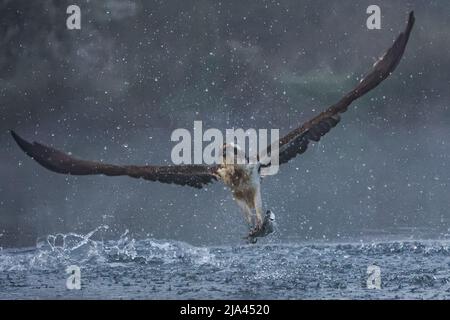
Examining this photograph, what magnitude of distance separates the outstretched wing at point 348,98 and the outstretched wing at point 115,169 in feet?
5.84

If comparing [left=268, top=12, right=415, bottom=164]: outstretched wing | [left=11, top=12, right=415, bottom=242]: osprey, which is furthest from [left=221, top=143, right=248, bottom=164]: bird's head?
[left=268, top=12, right=415, bottom=164]: outstretched wing

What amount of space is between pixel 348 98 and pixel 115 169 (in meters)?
4.14

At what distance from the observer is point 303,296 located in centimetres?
1483

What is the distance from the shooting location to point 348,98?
1030 centimetres

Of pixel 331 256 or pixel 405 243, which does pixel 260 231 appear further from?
pixel 405 243

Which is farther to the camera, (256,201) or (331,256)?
(331,256)

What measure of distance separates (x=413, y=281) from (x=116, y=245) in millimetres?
11230

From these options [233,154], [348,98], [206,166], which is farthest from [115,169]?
[348,98]

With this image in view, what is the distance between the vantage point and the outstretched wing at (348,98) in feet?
33.1

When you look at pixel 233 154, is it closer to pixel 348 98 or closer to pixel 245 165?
pixel 245 165

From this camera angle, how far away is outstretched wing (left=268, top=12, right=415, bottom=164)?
1009 centimetres

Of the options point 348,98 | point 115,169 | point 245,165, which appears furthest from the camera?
point 245,165

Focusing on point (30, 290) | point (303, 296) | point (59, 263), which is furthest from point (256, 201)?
point (59, 263)

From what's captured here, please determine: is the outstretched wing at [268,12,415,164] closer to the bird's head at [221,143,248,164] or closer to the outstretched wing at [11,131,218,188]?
the bird's head at [221,143,248,164]
